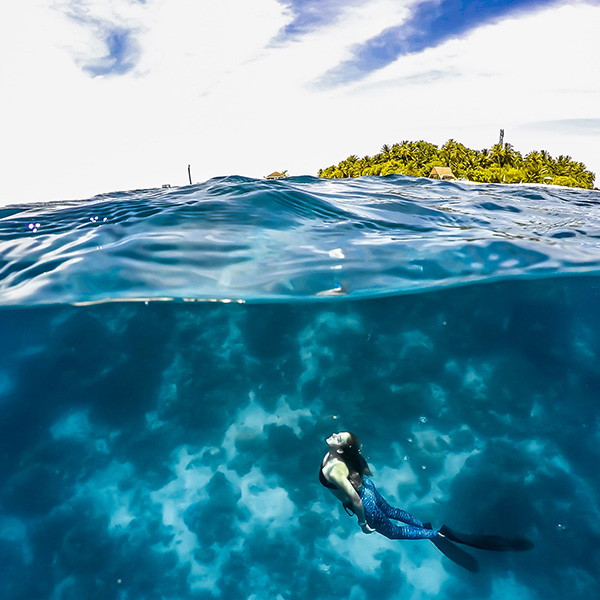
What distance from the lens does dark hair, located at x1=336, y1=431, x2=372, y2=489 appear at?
435 centimetres

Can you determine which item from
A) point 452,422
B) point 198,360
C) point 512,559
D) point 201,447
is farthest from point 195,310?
point 512,559

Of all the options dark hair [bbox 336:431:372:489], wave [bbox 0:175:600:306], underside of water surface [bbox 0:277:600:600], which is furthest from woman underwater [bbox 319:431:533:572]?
wave [bbox 0:175:600:306]

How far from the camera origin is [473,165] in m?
42.9

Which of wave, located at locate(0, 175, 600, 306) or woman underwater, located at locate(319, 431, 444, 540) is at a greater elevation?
Answer: wave, located at locate(0, 175, 600, 306)

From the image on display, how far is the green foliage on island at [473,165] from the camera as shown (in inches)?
1548

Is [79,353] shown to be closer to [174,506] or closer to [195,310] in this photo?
[195,310]

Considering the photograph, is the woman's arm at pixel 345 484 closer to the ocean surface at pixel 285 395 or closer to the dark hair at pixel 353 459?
the dark hair at pixel 353 459

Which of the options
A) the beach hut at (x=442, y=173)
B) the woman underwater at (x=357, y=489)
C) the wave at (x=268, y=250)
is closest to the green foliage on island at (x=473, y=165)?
the beach hut at (x=442, y=173)

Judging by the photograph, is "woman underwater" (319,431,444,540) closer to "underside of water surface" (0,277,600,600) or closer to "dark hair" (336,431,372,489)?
"dark hair" (336,431,372,489)

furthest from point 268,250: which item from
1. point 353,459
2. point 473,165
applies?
point 473,165

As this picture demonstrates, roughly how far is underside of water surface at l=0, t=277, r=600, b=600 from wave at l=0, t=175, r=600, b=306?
65cm

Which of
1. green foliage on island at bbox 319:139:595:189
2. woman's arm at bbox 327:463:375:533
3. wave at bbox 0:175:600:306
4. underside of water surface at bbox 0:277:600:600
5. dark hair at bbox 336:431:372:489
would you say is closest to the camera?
woman's arm at bbox 327:463:375:533

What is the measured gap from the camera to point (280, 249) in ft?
23.6

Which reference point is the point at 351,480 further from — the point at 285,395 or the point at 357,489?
the point at 285,395
